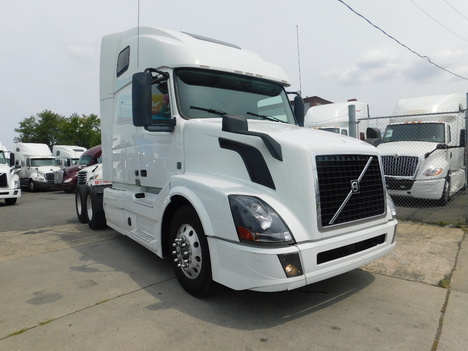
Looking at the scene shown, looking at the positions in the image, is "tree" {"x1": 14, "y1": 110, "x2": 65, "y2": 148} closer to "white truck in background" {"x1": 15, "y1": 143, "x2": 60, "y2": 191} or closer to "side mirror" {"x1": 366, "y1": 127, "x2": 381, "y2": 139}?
"white truck in background" {"x1": 15, "y1": 143, "x2": 60, "y2": 191}

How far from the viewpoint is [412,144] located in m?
8.99

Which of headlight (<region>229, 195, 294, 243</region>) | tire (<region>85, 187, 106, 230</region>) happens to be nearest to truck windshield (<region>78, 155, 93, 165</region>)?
tire (<region>85, 187, 106, 230</region>)

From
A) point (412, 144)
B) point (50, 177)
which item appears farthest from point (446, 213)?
point (50, 177)

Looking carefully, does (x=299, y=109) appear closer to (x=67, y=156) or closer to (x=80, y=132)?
(x=67, y=156)

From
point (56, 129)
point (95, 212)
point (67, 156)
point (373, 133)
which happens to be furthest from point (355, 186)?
point (56, 129)

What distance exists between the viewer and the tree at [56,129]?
45.4 meters

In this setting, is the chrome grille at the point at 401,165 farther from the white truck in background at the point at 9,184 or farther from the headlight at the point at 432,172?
the white truck in background at the point at 9,184

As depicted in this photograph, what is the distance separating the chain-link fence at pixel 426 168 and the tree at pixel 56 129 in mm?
42826

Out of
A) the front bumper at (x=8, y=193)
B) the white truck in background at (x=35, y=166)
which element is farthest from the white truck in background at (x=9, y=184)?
the white truck in background at (x=35, y=166)

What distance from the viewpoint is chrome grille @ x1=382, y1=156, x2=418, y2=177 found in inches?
324

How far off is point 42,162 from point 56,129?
36054 millimetres

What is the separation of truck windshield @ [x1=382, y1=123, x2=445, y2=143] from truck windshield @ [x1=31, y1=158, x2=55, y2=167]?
19.9m

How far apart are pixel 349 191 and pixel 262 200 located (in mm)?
897

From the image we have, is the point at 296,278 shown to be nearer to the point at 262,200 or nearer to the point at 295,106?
the point at 262,200
